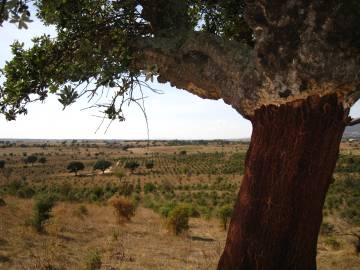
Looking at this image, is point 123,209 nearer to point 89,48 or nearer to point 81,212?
point 81,212

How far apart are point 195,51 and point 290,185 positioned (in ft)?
7.33

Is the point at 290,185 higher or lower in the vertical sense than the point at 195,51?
lower

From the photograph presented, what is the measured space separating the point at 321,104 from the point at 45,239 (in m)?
11.8

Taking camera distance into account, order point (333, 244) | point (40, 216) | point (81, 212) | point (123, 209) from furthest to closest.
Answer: point (81, 212) → point (123, 209) → point (40, 216) → point (333, 244)

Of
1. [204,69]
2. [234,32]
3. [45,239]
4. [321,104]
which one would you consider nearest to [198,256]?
[45,239]

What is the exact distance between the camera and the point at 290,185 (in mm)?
4121

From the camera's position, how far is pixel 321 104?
4012mm

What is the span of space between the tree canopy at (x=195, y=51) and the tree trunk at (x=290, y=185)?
226 millimetres

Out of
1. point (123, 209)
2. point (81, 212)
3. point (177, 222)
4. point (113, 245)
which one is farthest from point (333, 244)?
point (81, 212)

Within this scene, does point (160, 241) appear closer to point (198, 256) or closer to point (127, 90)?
point (198, 256)

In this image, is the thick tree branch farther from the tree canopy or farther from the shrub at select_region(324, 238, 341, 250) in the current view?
the shrub at select_region(324, 238, 341, 250)

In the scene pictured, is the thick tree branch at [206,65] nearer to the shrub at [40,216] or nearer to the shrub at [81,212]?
the shrub at [40,216]

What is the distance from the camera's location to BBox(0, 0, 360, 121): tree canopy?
3.75 m

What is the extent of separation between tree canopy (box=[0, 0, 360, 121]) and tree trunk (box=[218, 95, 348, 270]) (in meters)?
0.23
